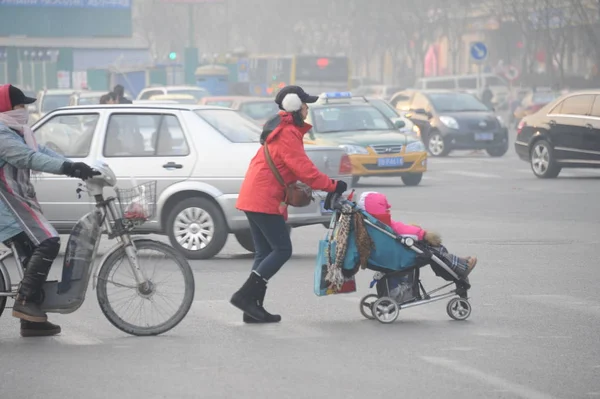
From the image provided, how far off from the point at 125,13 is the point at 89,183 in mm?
69717

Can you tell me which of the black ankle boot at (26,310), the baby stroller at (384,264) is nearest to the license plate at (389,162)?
the baby stroller at (384,264)

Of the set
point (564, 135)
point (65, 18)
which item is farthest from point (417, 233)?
point (65, 18)

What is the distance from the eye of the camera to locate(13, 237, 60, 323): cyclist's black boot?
7.82 metres

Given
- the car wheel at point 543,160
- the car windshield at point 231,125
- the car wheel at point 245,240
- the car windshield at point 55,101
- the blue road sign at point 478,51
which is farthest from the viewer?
the blue road sign at point 478,51

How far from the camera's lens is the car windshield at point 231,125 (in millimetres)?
12617

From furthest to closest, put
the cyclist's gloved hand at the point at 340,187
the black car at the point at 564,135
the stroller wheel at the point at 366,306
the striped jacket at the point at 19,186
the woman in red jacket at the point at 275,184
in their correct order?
the black car at the point at 564,135, the stroller wheel at the point at 366,306, the woman in red jacket at the point at 275,184, the cyclist's gloved hand at the point at 340,187, the striped jacket at the point at 19,186

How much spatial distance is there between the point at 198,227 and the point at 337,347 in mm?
4798

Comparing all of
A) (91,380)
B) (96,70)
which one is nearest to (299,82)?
(96,70)

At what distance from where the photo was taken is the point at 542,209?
1708 cm

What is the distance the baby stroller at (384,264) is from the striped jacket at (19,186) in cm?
181

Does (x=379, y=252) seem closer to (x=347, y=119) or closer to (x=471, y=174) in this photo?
(x=347, y=119)

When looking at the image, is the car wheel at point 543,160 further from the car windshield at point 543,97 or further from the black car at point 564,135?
the car windshield at point 543,97

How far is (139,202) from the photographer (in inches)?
308

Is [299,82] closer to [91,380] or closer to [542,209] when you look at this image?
[542,209]
